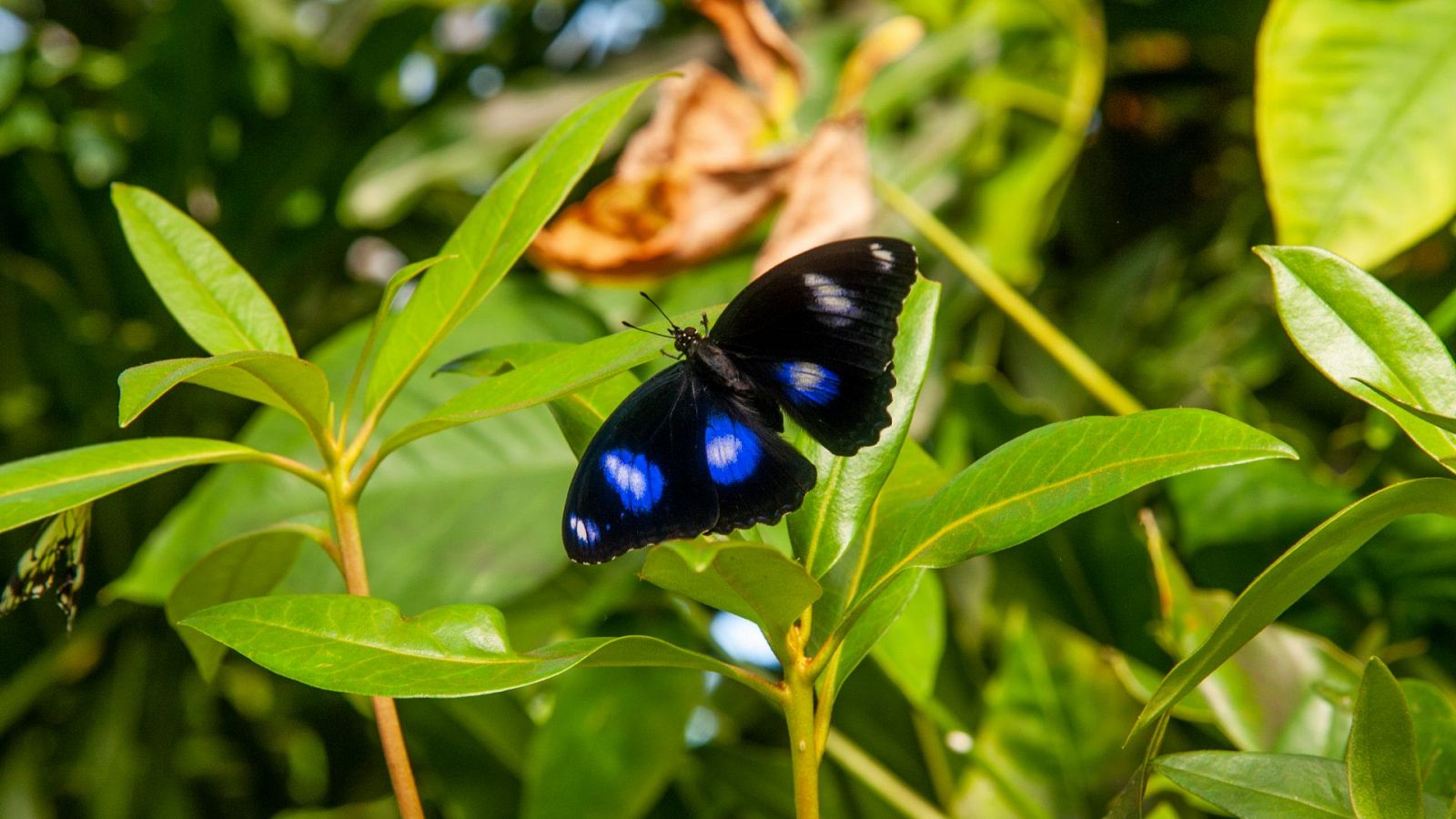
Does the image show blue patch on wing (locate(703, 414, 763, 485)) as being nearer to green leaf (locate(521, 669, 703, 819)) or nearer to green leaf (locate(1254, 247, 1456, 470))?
green leaf (locate(1254, 247, 1456, 470))

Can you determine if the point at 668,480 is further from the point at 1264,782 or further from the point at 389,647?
the point at 1264,782

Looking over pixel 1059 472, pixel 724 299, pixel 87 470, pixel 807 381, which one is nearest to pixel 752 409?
pixel 807 381

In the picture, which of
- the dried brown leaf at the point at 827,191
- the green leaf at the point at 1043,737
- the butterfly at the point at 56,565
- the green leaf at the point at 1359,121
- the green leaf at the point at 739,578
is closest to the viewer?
the green leaf at the point at 739,578

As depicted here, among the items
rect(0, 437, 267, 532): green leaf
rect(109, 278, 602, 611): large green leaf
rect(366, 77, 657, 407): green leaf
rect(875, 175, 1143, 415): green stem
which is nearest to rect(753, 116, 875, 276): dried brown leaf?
rect(875, 175, 1143, 415): green stem

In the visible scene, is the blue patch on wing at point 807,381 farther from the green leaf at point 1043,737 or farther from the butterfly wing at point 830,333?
the green leaf at point 1043,737

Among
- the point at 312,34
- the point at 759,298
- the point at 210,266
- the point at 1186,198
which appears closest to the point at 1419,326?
the point at 759,298

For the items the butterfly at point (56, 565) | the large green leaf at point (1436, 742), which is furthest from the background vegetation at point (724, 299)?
the butterfly at point (56, 565)

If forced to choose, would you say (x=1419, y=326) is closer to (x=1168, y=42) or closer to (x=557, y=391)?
(x=557, y=391)
